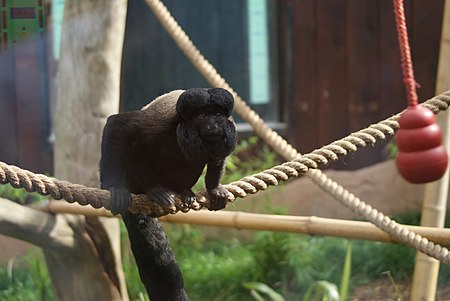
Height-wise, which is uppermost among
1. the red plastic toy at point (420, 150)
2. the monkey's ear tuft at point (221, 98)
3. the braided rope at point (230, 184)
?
the monkey's ear tuft at point (221, 98)

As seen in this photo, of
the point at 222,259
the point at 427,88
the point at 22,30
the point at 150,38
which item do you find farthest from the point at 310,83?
the point at 22,30

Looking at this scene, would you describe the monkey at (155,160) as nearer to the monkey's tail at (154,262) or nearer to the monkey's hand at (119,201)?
the monkey's hand at (119,201)

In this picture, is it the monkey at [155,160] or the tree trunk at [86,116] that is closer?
the monkey at [155,160]

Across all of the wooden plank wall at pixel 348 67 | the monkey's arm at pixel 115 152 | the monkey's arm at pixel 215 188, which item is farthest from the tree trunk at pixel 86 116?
the wooden plank wall at pixel 348 67

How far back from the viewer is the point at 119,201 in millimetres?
1897

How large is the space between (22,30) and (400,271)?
7.05 ft

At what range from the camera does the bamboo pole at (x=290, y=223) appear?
259cm

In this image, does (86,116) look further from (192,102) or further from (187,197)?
(192,102)

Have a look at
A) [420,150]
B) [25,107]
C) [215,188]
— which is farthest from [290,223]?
[25,107]

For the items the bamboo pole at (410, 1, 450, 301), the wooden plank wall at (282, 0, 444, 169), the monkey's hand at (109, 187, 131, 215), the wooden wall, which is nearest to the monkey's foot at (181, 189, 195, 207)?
the monkey's hand at (109, 187, 131, 215)

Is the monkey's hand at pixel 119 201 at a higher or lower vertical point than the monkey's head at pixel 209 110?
lower

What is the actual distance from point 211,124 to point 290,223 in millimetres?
1084

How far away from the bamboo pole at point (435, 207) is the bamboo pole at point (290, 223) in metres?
0.40

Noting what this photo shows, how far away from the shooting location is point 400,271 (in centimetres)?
374
